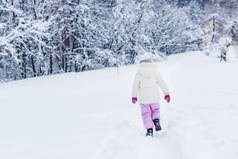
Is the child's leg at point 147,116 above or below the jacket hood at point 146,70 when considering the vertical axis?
below

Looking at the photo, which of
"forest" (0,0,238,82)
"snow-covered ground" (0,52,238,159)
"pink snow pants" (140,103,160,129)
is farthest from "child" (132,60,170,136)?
"forest" (0,0,238,82)

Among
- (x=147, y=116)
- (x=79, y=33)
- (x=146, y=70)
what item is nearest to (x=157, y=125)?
(x=147, y=116)

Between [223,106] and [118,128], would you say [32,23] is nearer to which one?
[118,128]

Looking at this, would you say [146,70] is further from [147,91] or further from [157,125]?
[157,125]

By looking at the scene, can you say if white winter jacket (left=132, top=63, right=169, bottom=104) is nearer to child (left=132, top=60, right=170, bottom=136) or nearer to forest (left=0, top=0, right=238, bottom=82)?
child (left=132, top=60, right=170, bottom=136)

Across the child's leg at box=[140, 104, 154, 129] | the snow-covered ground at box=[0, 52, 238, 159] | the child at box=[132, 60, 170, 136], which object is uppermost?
the child at box=[132, 60, 170, 136]

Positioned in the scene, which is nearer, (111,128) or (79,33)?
(111,128)

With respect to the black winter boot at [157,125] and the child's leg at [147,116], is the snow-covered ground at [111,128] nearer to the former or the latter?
the black winter boot at [157,125]

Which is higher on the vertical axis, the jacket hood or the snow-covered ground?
the jacket hood

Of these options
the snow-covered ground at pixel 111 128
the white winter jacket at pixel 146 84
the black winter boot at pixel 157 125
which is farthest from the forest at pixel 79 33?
the black winter boot at pixel 157 125

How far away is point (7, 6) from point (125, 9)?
974cm

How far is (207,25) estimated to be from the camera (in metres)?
24.2

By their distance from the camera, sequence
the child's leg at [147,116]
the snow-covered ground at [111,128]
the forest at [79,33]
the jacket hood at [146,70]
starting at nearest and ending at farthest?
the snow-covered ground at [111,128]
the child's leg at [147,116]
the jacket hood at [146,70]
the forest at [79,33]

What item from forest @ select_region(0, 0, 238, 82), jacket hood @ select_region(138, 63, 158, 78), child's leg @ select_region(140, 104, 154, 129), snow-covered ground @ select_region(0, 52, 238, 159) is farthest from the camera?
forest @ select_region(0, 0, 238, 82)
